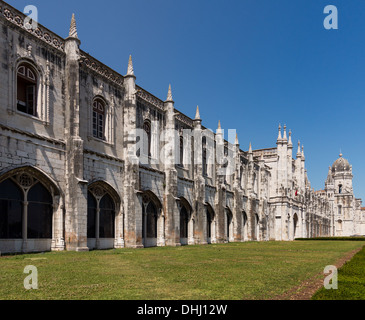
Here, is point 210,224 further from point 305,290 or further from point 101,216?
point 305,290

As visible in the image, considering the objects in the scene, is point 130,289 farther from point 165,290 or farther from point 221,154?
point 221,154

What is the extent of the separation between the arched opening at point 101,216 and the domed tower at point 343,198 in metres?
96.4

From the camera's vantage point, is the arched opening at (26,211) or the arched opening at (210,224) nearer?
the arched opening at (26,211)

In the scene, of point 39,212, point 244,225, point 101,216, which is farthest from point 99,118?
point 244,225

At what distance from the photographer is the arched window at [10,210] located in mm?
15398

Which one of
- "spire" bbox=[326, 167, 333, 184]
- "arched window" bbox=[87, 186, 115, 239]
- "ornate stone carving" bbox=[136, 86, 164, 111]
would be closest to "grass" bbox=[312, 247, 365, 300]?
"arched window" bbox=[87, 186, 115, 239]

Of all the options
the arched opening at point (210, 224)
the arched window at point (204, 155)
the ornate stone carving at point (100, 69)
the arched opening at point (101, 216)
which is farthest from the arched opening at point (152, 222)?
the arched window at point (204, 155)

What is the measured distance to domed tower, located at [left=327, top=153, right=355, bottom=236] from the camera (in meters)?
106

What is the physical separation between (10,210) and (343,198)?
345ft

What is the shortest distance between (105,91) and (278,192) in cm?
4011

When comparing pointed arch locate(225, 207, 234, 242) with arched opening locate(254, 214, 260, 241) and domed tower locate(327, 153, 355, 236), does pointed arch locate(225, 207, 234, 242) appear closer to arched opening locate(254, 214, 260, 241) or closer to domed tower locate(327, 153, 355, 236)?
arched opening locate(254, 214, 260, 241)

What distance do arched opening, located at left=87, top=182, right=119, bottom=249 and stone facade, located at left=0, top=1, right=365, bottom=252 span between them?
56mm

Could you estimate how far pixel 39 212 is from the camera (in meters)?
17.0

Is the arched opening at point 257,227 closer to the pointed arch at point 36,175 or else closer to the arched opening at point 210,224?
the arched opening at point 210,224
